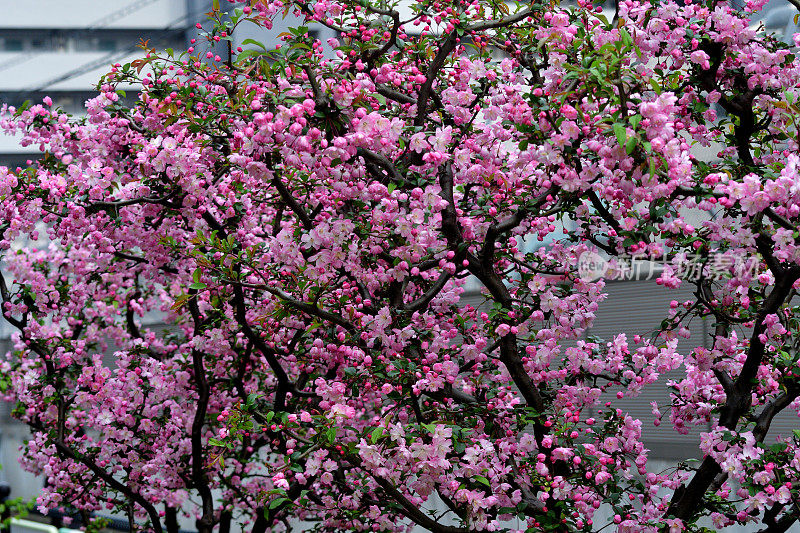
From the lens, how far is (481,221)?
10.8 feet

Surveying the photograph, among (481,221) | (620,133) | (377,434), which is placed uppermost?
(481,221)

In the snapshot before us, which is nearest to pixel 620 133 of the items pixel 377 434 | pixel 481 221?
pixel 481 221

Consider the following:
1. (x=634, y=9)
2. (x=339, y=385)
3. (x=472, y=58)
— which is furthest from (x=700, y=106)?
(x=339, y=385)

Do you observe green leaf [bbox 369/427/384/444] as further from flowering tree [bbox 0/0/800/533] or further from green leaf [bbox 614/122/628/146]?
green leaf [bbox 614/122/628/146]

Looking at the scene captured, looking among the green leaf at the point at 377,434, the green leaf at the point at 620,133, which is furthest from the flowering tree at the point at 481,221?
the green leaf at the point at 377,434

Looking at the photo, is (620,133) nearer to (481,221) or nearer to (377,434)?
(481,221)

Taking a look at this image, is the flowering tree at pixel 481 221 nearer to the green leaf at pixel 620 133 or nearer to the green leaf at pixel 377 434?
the green leaf at pixel 620 133

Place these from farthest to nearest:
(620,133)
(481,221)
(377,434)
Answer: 1. (481,221)
2. (377,434)
3. (620,133)

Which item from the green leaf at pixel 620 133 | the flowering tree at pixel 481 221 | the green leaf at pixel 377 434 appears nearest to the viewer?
the green leaf at pixel 620 133

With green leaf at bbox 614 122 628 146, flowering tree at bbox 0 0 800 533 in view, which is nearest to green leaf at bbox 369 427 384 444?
flowering tree at bbox 0 0 800 533

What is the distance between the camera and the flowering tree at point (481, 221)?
2846 mm

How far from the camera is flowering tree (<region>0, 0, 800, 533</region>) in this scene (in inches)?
112

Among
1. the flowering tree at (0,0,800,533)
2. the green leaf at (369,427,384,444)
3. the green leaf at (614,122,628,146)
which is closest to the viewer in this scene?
the green leaf at (614,122,628,146)

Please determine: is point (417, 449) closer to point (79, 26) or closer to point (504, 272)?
point (504, 272)
